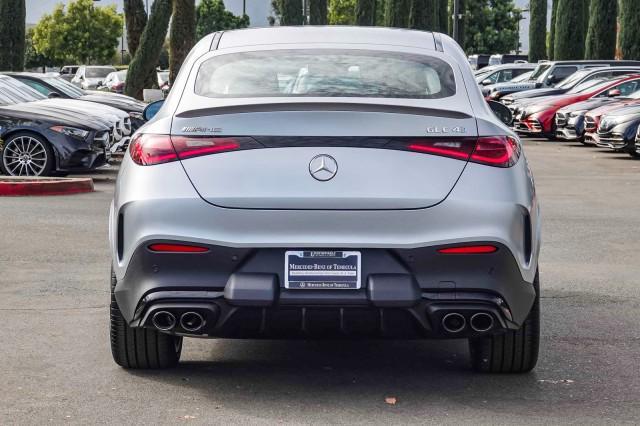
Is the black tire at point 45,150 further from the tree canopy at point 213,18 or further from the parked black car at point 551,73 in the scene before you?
the tree canopy at point 213,18

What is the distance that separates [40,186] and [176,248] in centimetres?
1063

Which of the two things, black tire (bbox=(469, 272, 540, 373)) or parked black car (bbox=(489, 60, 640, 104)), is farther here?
parked black car (bbox=(489, 60, 640, 104))

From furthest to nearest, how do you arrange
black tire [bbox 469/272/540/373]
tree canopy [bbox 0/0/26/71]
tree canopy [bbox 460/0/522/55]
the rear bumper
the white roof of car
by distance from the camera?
tree canopy [bbox 460/0/522/55] < tree canopy [bbox 0/0/26/71] < the white roof of car < black tire [bbox 469/272/540/373] < the rear bumper

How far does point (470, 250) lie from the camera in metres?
5.86

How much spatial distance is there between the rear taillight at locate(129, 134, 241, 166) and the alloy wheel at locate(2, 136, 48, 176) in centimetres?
1243

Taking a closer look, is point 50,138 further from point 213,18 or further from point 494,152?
point 213,18

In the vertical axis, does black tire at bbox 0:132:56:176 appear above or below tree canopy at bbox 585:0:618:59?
below

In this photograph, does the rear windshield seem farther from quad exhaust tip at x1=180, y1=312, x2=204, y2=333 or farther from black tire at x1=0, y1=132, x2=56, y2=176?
black tire at x1=0, y1=132, x2=56, y2=176

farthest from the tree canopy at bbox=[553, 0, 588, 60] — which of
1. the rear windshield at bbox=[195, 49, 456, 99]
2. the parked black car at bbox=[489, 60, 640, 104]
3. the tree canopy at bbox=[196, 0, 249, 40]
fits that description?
the tree canopy at bbox=[196, 0, 249, 40]

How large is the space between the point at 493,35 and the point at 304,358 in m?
102

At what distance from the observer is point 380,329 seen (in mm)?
5887

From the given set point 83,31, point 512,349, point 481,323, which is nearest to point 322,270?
point 481,323

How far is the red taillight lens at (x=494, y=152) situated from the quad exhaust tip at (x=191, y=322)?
1.37 m

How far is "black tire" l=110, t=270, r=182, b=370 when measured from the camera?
253 inches
